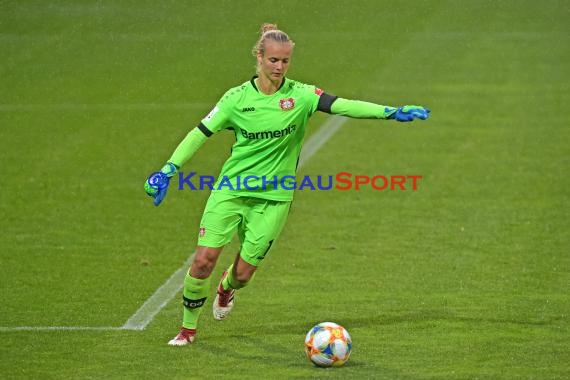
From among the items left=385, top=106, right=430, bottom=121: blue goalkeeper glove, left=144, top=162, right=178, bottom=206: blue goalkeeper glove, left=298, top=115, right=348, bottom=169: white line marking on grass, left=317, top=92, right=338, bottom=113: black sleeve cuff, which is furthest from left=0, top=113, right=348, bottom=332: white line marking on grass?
left=298, top=115, right=348, bottom=169: white line marking on grass

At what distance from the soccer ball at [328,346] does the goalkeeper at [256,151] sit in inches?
43.1

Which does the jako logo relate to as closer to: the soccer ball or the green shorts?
the green shorts

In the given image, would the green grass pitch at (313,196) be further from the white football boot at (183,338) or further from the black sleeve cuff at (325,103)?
the black sleeve cuff at (325,103)

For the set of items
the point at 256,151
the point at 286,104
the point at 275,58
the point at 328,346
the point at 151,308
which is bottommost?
the point at 151,308

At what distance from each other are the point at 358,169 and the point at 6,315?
7.46 metres

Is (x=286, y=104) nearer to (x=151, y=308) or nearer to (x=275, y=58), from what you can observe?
(x=275, y=58)

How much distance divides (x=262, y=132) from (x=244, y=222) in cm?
70

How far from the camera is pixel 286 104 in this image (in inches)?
393

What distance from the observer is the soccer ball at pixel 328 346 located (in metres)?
9.16

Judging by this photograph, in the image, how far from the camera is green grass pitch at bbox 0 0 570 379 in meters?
9.87

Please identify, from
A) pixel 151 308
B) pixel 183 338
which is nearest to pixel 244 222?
pixel 183 338

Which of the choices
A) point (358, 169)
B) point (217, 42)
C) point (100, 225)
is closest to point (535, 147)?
point (358, 169)

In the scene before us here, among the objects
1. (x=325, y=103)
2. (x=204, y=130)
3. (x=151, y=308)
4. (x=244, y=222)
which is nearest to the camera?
(x=204, y=130)

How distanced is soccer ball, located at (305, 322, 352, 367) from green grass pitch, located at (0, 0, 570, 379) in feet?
0.36
